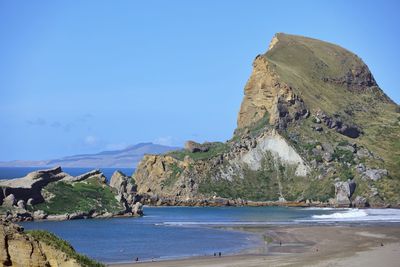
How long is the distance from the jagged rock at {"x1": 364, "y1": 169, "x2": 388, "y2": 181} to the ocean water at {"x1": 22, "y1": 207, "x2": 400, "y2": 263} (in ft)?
60.4

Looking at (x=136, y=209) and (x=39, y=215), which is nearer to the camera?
(x=39, y=215)

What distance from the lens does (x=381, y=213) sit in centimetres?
15650

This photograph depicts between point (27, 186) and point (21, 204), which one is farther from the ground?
point (27, 186)

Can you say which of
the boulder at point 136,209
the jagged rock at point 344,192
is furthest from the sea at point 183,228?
the jagged rock at point 344,192

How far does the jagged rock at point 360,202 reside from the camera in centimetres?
17475

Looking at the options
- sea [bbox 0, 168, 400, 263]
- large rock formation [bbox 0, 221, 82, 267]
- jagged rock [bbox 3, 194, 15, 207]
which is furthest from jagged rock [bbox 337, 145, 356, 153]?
large rock formation [bbox 0, 221, 82, 267]

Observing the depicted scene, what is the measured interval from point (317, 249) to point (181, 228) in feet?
117

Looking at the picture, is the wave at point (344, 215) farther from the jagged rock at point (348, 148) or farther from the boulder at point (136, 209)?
the jagged rock at point (348, 148)

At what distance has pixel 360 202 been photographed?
176 metres

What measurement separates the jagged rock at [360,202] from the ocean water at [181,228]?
29.2ft

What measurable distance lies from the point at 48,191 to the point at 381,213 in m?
64.1

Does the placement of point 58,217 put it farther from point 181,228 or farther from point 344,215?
point 344,215

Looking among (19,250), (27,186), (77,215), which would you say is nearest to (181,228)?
(77,215)

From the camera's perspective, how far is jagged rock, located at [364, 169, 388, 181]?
183 m
